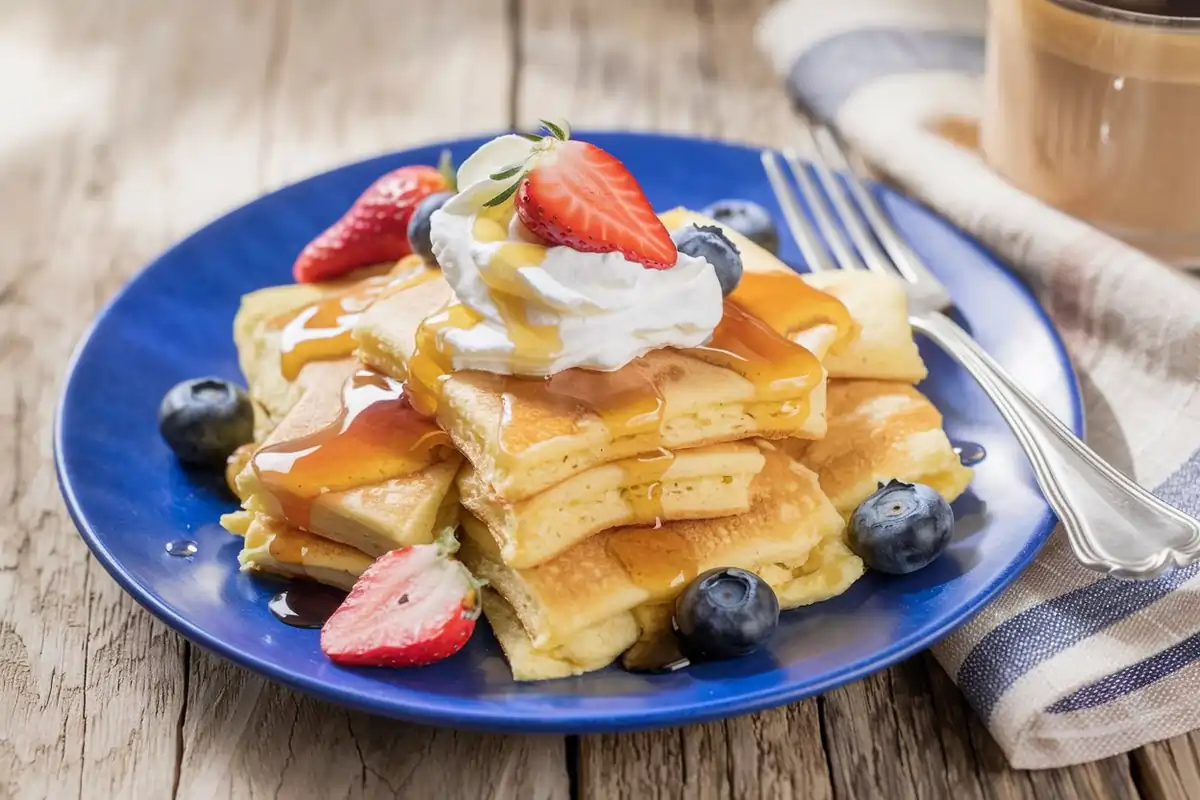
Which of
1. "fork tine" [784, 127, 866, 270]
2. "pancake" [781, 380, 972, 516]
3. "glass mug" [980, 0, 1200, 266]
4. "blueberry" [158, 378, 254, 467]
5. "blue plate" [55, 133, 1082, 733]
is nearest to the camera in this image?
"blue plate" [55, 133, 1082, 733]

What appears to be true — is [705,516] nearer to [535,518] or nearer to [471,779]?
[535,518]

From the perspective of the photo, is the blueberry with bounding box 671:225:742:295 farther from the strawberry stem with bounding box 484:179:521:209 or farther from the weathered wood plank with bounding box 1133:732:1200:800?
the weathered wood plank with bounding box 1133:732:1200:800

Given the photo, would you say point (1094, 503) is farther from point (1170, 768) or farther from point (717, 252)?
point (717, 252)

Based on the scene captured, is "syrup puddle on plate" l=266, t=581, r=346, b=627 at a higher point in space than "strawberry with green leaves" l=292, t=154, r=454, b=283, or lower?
lower

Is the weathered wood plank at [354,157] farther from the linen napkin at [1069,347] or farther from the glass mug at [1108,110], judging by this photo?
the glass mug at [1108,110]

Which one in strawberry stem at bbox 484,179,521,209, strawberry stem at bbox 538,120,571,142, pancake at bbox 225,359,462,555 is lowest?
pancake at bbox 225,359,462,555

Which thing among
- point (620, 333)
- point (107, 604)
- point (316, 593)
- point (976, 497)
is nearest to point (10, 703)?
point (107, 604)

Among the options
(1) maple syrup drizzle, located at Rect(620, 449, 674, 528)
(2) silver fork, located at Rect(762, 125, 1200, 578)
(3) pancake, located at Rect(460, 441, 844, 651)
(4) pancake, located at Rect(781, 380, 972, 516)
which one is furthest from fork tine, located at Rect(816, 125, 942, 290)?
(1) maple syrup drizzle, located at Rect(620, 449, 674, 528)

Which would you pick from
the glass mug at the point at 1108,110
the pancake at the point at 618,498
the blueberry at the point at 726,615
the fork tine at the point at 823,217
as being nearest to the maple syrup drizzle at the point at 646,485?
the pancake at the point at 618,498
